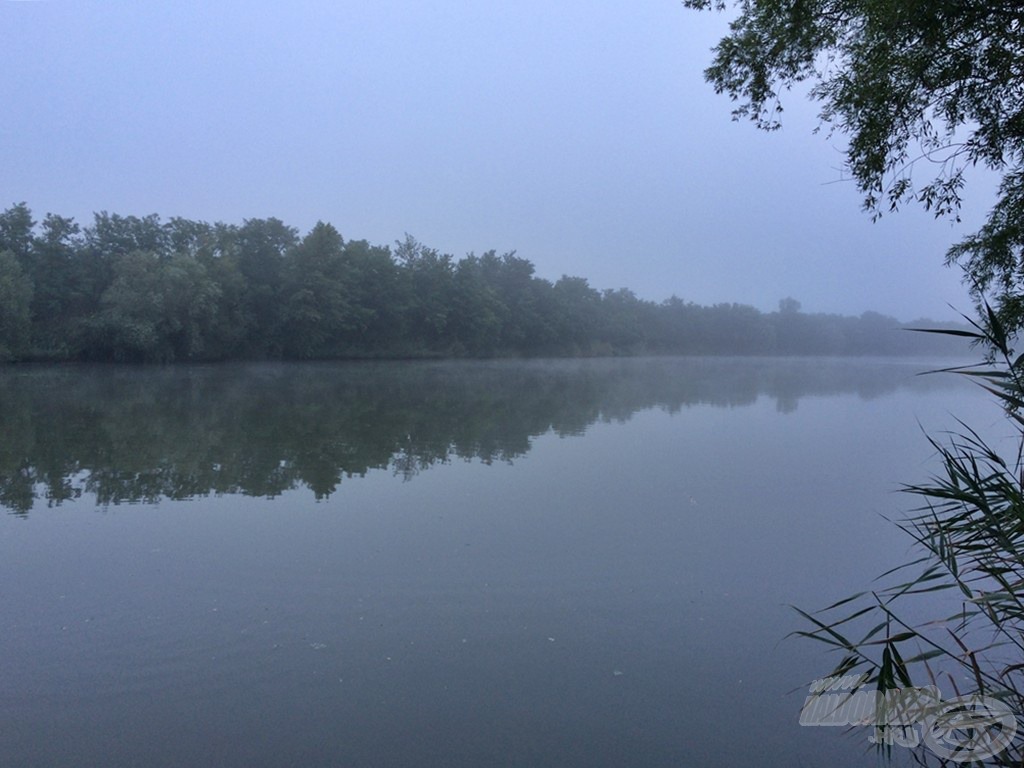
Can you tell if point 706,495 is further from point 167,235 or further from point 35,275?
point 167,235

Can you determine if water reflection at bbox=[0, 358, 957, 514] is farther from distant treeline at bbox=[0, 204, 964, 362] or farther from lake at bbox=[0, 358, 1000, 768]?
distant treeline at bbox=[0, 204, 964, 362]

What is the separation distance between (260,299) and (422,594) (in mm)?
42839

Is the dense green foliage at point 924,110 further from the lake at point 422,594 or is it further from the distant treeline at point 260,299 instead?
the distant treeline at point 260,299

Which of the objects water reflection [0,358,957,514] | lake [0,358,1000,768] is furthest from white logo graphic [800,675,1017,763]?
water reflection [0,358,957,514]

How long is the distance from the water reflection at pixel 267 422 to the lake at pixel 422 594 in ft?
0.40

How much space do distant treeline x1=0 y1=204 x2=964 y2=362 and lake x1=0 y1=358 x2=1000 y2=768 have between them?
52.4ft

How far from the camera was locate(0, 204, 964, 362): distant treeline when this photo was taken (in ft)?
122

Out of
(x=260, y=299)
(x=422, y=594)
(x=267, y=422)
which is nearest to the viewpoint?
(x=422, y=594)

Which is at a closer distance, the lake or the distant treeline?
the lake

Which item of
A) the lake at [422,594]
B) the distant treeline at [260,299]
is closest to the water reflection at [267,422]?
the lake at [422,594]

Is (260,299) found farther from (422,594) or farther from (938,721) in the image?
(938,721)

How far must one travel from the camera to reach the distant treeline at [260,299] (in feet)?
122

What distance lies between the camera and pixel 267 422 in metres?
16.1

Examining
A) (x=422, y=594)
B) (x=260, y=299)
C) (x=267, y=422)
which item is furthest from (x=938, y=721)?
(x=260, y=299)
